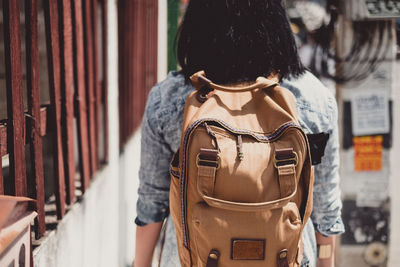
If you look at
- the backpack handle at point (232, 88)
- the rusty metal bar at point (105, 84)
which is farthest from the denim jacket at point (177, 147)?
the rusty metal bar at point (105, 84)

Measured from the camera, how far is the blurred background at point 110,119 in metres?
2.00

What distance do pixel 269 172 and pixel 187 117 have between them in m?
0.30

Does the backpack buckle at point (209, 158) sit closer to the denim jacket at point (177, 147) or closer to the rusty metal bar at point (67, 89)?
the denim jacket at point (177, 147)

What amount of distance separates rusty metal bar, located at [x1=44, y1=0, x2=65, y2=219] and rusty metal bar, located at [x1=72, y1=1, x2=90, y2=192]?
0.99ft

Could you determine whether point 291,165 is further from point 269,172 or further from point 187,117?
point 187,117

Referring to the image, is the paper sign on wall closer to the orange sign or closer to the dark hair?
the orange sign

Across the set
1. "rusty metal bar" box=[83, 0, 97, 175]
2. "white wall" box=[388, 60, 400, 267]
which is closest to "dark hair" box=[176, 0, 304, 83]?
"rusty metal bar" box=[83, 0, 97, 175]

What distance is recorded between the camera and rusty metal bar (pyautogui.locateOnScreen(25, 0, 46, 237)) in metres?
1.99

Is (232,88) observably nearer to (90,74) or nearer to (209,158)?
(209,158)

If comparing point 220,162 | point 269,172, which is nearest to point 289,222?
point 269,172

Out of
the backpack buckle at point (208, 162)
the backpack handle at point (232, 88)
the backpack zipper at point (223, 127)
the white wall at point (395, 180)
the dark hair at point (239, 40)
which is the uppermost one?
the dark hair at point (239, 40)

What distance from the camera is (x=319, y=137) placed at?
5.41 ft

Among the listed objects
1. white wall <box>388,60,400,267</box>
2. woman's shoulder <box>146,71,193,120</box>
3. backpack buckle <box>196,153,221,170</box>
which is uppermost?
woman's shoulder <box>146,71,193,120</box>

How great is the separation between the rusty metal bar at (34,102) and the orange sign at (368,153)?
240 cm
